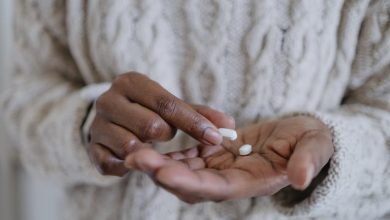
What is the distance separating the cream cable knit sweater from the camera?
1.88 feet

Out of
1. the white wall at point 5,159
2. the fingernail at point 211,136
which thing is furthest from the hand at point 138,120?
the white wall at point 5,159

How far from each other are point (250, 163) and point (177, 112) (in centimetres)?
10

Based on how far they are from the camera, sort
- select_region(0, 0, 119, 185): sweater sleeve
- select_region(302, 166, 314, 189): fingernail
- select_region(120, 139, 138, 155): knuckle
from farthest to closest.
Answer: select_region(0, 0, 119, 185): sweater sleeve, select_region(120, 139, 138, 155): knuckle, select_region(302, 166, 314, 189): fingernail

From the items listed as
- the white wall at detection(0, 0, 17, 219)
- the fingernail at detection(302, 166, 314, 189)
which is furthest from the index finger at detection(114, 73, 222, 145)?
the white wall at detection(0, 0, 17, 219)

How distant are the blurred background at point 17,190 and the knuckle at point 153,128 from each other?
2.47 ft

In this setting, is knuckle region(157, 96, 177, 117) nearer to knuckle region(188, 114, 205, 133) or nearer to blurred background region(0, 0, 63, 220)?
knuckle region(188, 114, 205, 133)

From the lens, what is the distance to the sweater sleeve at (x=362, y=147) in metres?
0.51

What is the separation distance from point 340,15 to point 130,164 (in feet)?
1.25

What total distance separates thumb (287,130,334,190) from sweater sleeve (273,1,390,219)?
34mm

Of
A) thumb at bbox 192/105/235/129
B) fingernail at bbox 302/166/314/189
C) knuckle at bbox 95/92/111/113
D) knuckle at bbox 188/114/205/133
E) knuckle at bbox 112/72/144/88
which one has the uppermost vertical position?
knuckle at bbox 112/72/144/88

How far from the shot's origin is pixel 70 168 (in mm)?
653

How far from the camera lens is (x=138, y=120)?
1.59ft

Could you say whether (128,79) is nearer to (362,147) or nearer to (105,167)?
(105,167)

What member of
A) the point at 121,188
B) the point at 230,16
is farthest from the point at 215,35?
the point at 121,188
